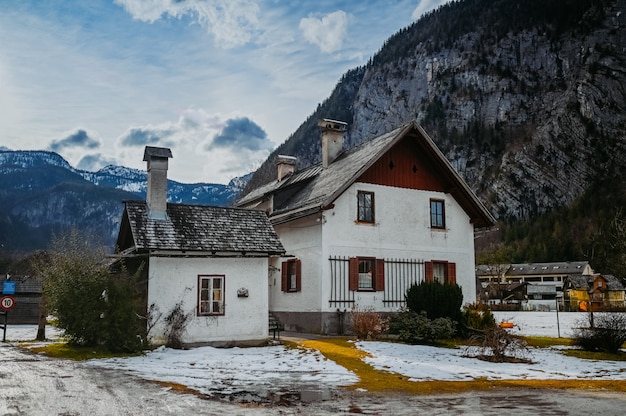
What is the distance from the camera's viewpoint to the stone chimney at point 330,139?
28.6 meters

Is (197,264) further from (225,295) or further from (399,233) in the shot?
(399,233)

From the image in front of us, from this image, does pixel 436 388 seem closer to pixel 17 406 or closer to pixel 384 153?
pixel 17 406

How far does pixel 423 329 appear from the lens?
1995 cm

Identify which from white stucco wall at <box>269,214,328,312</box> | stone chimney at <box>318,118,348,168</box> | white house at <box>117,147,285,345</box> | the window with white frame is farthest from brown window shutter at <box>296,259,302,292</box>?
the window with white frame

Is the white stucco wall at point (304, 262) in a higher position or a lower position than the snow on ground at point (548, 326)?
higher

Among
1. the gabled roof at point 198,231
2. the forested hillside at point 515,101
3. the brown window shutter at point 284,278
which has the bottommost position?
the brown window shutter at point 284,278

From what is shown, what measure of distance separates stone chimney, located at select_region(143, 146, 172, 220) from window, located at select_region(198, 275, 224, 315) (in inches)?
102

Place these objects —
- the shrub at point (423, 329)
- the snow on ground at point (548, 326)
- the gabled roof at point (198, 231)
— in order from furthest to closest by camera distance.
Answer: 1. the snow on ground at point (548, 326)
2. the shrub at point (423, 329)
3. the gabled roof at point (198, 231)

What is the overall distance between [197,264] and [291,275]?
23.6ft

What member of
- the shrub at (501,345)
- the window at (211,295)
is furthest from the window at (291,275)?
the shrub at (501,345)

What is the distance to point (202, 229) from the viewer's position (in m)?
19.7

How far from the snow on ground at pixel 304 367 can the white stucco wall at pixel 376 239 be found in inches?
222

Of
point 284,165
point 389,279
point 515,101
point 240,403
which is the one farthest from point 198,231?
point 515,101

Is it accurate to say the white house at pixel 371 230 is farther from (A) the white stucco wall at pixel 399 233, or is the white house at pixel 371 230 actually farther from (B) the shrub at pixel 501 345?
(B) the shrub at pixel 501 345
